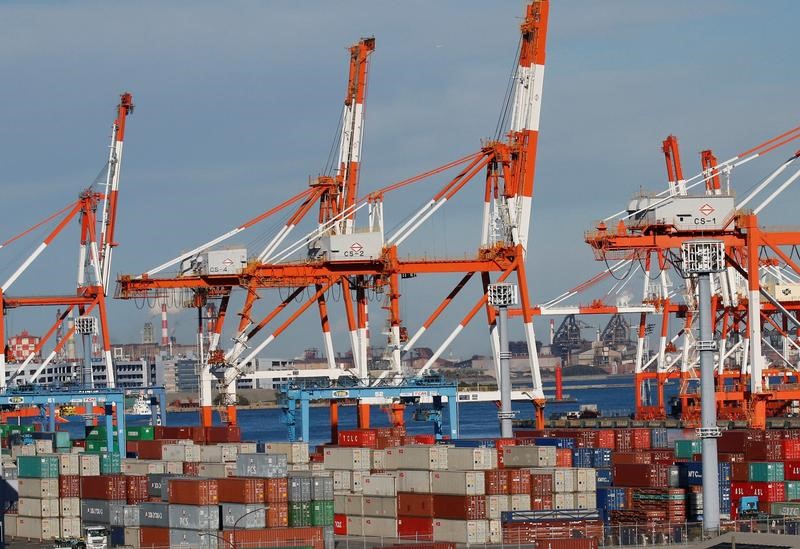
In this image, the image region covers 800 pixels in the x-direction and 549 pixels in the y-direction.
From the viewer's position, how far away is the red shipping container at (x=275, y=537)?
49.5 meters

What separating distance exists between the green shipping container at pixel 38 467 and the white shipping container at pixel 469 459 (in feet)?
45.4

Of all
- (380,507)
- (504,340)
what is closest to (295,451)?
(380,507)

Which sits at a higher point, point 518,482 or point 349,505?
point 518,482

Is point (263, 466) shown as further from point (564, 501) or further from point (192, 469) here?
point (564, 501)

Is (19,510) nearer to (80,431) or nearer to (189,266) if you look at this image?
(189,266)

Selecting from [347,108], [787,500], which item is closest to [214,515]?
[787,500]

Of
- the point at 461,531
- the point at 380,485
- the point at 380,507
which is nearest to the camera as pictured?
the point at 461,531

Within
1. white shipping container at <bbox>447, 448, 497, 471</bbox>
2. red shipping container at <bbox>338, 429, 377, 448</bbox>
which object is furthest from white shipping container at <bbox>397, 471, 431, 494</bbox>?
red shipping container at <bbox>338, 429, 377, 448</bbox>

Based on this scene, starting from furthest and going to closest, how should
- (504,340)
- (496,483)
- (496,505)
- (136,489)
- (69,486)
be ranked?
(504,340)
(69,486)
(136,489)
(496,483)
(496,505)

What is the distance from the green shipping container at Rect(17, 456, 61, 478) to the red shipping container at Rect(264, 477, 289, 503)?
10.7 metres

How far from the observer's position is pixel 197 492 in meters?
51.8

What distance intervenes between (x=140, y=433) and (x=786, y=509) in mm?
35791

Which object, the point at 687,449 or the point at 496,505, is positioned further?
the point at 687,449

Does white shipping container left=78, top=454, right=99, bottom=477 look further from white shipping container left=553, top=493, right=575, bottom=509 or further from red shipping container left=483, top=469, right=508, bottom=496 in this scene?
white shipping container left=553, top=493, right=575, bottom=509
